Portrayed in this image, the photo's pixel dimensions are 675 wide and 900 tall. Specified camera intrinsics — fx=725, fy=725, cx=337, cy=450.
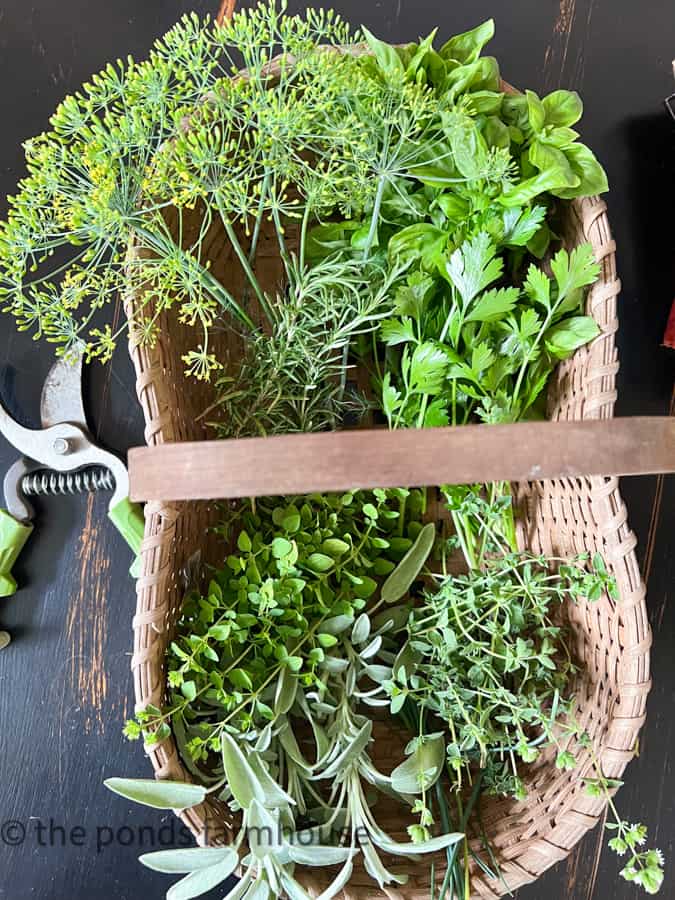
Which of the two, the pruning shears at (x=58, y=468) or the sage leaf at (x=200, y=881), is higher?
the pruning shears at (x=58, y=468)

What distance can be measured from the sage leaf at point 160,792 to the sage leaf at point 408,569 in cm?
24

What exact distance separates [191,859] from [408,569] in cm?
31

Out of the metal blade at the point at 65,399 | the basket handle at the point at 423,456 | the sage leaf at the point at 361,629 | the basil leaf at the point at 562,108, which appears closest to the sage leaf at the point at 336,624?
the sage leaf at the point at 361,629

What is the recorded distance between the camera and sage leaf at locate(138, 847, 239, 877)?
0.59 metres

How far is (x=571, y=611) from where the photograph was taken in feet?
2.51

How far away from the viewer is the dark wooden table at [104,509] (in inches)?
33.2

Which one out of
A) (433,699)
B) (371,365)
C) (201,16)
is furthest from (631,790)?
(201,16)

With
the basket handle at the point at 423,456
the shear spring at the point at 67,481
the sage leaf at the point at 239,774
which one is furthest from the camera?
the shear spring at the point at 67,481

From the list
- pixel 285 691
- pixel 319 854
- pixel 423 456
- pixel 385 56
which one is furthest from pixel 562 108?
pixel 319 854

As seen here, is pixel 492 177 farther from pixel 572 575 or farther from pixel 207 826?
pixel 207 826

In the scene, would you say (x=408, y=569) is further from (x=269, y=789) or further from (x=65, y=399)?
(x=65, y=399)

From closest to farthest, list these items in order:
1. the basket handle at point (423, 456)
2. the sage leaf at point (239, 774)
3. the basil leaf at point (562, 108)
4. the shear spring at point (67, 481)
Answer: the basket handle at point (423, 456) → the sage leaf at point (239, 774) → the basil leaf at point (562, 108) → the shear spring at point (67, 481)

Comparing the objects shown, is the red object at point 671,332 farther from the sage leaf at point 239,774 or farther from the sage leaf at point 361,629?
the sage leaf at point 239,774

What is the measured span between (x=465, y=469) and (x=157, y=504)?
31 centimetres
